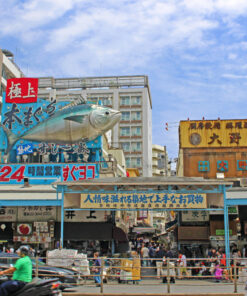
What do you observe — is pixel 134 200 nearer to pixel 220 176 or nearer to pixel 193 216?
pixel 193 216

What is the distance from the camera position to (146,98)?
84.2 metres

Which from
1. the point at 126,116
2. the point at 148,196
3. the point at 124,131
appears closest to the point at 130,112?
the point at 126,116

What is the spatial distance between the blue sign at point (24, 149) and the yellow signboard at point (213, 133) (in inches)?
540

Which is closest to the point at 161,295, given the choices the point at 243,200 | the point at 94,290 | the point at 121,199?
the point at 94,290

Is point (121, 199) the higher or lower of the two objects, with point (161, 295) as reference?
higher

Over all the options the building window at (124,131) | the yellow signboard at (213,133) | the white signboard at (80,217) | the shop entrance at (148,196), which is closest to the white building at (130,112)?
the building window at (124,131)

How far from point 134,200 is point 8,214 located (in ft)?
33.5

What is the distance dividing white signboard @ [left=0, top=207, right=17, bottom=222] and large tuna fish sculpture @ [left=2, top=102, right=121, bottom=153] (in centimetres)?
710

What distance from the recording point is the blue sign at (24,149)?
32375 mm

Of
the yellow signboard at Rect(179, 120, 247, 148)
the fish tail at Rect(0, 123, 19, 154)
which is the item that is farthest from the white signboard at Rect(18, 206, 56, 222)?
the yellow signboard at Rect(179, 120, 247, 148)

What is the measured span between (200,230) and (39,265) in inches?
560

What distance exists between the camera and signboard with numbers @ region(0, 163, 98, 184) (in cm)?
2962

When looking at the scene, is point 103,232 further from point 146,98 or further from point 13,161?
point 146,98

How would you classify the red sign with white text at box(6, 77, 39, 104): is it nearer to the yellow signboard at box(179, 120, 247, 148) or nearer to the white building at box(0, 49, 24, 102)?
the yellow signboard at box(179, 120, 247, 148)
